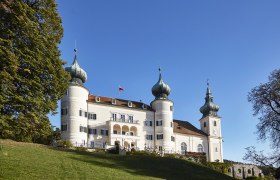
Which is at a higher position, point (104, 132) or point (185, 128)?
point (185, 128)

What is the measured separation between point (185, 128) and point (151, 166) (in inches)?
1634

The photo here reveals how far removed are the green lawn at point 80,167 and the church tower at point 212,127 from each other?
123 feet

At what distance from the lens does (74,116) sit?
203ft

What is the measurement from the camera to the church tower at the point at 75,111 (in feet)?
201

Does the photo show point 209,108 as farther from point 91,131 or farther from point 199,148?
point 91,131

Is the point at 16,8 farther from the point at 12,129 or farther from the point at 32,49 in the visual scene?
the point at 12,129

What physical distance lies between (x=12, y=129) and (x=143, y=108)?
43340 mm

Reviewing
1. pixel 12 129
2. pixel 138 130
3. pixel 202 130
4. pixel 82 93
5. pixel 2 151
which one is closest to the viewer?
pixel 2 151

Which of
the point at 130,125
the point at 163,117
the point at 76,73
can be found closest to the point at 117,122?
the point at 130,125

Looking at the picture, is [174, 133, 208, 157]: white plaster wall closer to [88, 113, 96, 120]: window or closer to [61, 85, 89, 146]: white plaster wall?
[88, 113, 96, 120]: window

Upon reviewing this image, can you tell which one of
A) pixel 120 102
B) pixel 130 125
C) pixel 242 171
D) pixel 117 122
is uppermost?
pixel 120 102

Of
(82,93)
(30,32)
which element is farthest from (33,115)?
(82,93)

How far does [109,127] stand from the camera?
66.4 m

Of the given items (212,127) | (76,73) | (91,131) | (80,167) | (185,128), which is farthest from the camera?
(212,127)
